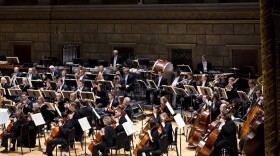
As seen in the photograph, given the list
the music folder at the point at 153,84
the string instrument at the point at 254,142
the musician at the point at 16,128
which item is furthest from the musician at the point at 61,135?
the string instrument at the point at 254,142

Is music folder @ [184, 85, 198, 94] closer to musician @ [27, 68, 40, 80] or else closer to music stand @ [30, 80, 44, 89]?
music stand @ [30, 80, 44, 89]

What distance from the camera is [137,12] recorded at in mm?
23469

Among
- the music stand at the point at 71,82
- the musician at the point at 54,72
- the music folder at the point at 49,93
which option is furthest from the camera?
the musician at the point at 54,72

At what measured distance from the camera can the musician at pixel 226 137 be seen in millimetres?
11234

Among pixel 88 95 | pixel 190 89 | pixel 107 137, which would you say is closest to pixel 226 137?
pixel 107 137

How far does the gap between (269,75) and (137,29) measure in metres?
18.3

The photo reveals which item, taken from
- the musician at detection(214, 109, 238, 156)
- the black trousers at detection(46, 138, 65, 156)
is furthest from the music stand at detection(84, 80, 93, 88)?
the musician at detection(214, 109, 238, 156)

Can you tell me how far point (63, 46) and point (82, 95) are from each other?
10358 millimetres

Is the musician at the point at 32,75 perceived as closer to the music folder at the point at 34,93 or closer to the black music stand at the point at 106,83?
the music folder at the point at 34,93

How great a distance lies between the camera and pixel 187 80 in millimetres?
17719

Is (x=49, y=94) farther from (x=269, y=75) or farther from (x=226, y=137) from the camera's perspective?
(x=269, y=75)

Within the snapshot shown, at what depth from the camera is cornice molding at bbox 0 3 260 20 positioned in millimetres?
20906

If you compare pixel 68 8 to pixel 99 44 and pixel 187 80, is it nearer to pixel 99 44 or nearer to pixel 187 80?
pixel 99 44

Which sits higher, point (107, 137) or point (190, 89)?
point (190, 89)
